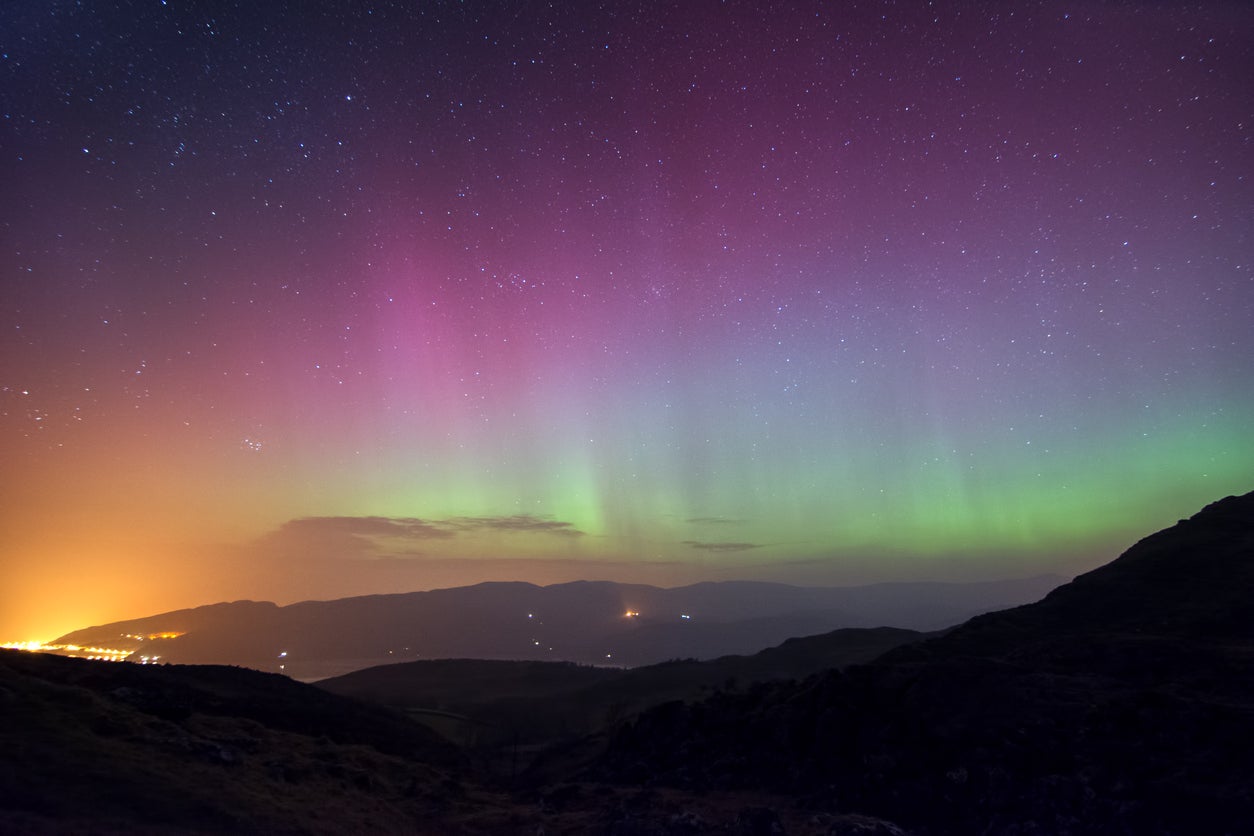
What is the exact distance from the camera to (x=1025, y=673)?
112 feet

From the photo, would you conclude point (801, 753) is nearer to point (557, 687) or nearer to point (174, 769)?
point (174, 769)

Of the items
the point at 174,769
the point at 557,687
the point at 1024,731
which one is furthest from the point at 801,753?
the point at 557,687

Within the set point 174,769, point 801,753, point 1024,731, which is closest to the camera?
point 174,769

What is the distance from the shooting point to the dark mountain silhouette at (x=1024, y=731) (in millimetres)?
24016

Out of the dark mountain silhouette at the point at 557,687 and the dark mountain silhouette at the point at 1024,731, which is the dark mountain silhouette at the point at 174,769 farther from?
the dark mountain silhouette at the point at 557,687

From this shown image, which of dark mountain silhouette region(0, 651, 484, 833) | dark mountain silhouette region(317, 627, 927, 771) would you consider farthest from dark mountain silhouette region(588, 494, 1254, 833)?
dark mountain silhouette region(317, 627, 927, 771)

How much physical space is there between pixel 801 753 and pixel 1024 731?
1074cm

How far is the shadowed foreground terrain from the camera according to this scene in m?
23.5

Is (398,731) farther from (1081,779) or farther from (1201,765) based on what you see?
(1201,765)

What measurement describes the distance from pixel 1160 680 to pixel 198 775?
47365 mm

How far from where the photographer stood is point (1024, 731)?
2872 cm

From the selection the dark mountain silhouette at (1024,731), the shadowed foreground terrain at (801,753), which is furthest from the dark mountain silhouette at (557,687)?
the dark mountain silhouette at (1024,731)

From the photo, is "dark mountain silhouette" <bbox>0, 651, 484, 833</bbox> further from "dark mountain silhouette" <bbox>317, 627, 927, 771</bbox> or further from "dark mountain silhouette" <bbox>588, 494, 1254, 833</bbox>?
"dark mountain silhouette" <bbox>317, 627, 927, 771</bbox>

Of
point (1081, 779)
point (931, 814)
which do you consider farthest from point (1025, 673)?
point (931, 814)
